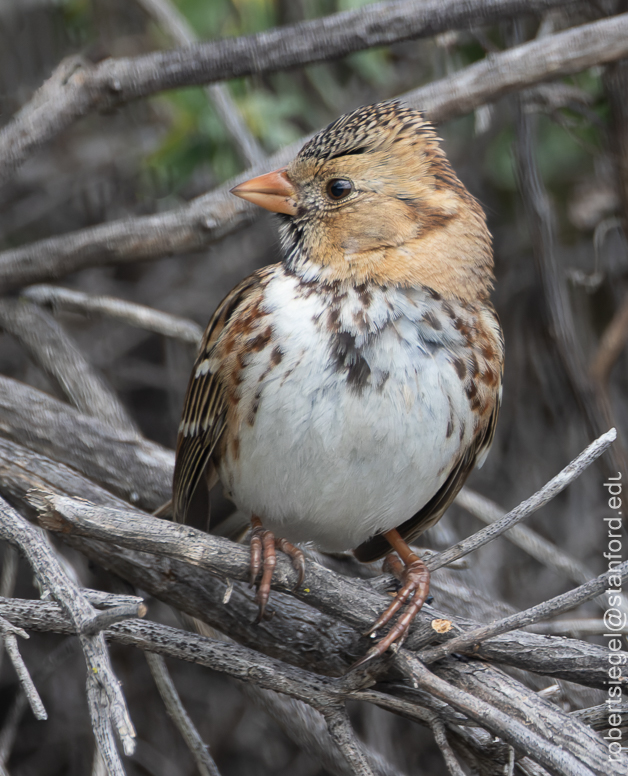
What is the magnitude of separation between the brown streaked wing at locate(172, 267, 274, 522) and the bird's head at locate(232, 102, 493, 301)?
168 mm

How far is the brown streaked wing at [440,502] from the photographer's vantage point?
6.72ft

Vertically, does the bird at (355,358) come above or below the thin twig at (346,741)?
above

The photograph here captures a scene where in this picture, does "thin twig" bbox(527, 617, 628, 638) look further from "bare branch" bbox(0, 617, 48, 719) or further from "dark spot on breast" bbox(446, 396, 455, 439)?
"bare branch" bbox(0, 617, 48, 719)

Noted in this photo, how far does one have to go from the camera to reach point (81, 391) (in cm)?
252

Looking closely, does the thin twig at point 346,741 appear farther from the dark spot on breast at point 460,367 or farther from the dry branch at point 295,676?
the dark spot on breast at point 460,367

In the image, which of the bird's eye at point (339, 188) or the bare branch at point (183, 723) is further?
the bird's eye at point (339, 188)

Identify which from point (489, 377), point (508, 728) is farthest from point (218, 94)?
point (508, 728)

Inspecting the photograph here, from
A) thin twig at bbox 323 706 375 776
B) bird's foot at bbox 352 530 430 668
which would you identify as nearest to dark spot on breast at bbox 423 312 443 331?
bird's foot at bbox 352 530 430 668

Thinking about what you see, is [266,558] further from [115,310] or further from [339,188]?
[115,310]

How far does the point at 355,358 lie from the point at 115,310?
1148 millimetres

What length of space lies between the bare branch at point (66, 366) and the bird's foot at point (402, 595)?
89 centimetres

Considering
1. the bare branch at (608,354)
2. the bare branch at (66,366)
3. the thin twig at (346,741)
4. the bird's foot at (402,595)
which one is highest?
the bare branch at (608,354)

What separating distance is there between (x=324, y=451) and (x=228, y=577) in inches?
13.5

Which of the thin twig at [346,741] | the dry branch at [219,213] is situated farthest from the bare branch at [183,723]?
the dry branch at [219,213]
